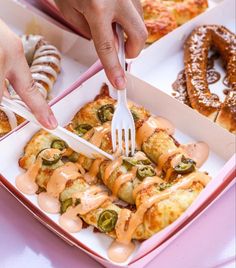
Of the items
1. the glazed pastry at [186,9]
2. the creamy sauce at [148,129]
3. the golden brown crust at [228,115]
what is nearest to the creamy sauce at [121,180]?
the creamy sauce at [148,129]

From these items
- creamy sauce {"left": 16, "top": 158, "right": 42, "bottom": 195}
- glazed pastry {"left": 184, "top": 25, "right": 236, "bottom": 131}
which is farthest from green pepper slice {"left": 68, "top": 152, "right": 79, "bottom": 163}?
glazed pastry {"left": 184, "top": 25, "right": 236, "bottom": 131}

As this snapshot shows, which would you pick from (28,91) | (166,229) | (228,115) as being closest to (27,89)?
(28,91)

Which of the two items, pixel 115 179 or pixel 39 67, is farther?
pixel 39 67

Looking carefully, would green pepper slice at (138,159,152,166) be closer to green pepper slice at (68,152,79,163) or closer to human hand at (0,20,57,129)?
green pepper slice at (68,152,79,163)

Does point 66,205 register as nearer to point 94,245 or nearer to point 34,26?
point 94,245

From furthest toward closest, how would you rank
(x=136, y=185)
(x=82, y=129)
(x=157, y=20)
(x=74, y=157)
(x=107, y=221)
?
1. (x=157, y=20)
2. (x=82, y=129)
3. (x=74, y=157)
4. (x=136, y=185)
5. (x=107, y=221)

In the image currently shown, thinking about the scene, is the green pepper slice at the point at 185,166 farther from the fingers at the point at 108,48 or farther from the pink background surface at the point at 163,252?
the fingers at the point at 108,48

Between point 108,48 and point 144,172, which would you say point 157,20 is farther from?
point 144,172
